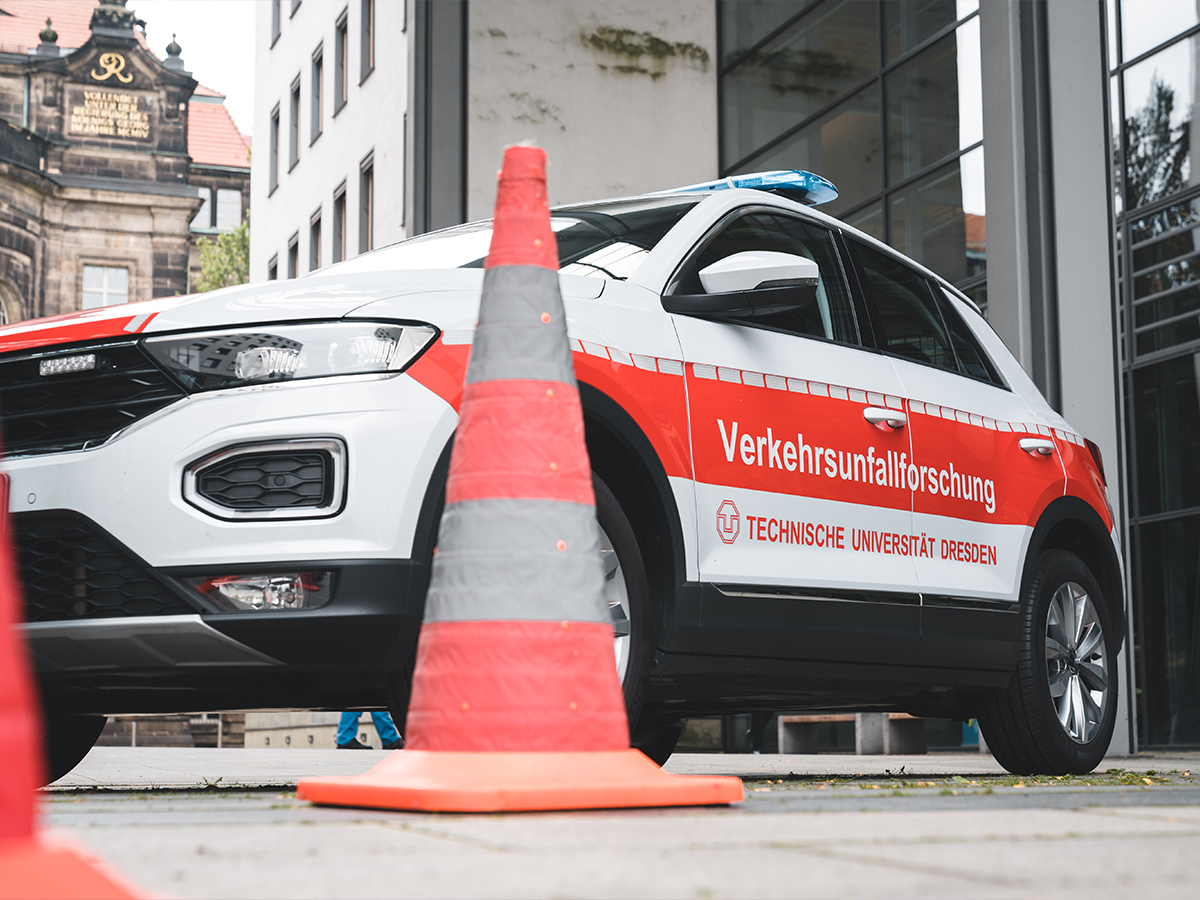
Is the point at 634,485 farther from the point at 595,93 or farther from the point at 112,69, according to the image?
the point at 112,69

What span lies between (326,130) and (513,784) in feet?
89.6

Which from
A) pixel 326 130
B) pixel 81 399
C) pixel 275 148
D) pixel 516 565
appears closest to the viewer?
pixel 516 565

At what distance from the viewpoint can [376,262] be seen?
5.30 metres

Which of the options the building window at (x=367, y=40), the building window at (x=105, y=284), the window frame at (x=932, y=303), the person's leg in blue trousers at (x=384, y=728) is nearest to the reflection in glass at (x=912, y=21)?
the person's leg in blue trousers at (x=384, y=728)

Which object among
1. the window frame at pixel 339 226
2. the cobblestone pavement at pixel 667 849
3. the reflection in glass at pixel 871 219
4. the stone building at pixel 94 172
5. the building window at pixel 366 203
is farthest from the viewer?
the stone building at pixel 94 172

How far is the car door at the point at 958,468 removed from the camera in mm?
5402

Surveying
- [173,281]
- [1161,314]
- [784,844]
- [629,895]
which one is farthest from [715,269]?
[173,281]

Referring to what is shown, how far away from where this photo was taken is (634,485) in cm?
445

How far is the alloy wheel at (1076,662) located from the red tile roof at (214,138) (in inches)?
2809

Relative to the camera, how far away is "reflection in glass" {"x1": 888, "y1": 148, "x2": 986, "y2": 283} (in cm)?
1376

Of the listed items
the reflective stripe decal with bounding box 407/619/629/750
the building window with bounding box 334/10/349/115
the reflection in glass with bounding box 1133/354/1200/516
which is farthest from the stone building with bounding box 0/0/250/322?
the reflective stripe decal with bounding box 407/619/629/750

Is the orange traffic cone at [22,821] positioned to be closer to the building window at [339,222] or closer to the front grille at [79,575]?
the front grille at [79,575]

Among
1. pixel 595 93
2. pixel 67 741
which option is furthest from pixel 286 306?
pixel 595 93

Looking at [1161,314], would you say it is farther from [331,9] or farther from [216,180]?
[216,180]
